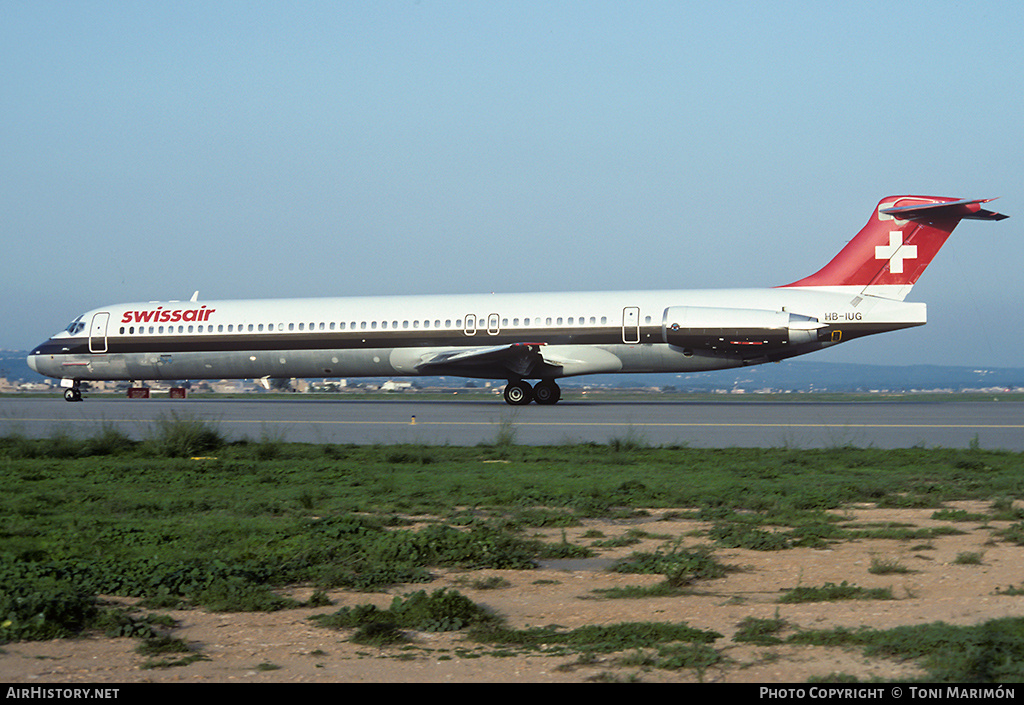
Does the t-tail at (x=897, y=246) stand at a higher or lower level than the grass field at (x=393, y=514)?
higher

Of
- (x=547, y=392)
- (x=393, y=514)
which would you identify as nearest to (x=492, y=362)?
(x=547, y=392)

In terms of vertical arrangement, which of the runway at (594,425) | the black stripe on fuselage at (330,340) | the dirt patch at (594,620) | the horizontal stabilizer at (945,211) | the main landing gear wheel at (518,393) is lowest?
the runway at (594,425)

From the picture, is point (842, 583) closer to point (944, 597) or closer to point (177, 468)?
point (944, 597)

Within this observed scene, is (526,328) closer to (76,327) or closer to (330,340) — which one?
(330,340)

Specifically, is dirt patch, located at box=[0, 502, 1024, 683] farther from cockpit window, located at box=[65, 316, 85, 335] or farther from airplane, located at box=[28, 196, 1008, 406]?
cockpit window, located at box=[65, 316, 85, 335]

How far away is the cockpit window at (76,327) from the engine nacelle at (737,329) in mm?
20228

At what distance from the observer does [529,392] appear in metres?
29.3

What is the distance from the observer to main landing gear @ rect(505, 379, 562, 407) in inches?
1150

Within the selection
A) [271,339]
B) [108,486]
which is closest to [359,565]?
[108,486]

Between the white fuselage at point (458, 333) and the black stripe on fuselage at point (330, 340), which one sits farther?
the black stripe on fuselage at point (330, 340)

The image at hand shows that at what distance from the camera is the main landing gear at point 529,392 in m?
29.2

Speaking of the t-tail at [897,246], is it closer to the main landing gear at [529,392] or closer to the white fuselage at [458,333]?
the white fuselage at [458,333]

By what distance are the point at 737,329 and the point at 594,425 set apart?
Answer: 797 cm

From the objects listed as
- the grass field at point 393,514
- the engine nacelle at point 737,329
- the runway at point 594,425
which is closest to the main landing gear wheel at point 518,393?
the runway at point 594,425
